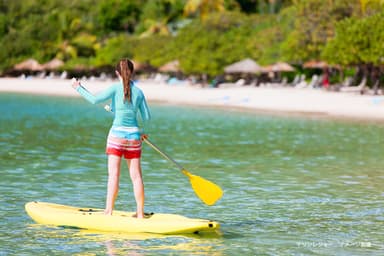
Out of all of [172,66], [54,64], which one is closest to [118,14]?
[54,64]

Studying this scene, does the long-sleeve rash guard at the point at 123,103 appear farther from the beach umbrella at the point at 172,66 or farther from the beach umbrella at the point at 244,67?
the beach umbrella at the point at 172,66

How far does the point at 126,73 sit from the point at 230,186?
18.9ft

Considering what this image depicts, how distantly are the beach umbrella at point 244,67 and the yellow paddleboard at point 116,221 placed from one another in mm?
49703

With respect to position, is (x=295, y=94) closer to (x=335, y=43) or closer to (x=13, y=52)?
(x=335, y=43)

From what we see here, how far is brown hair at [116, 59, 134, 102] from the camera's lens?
1101cm

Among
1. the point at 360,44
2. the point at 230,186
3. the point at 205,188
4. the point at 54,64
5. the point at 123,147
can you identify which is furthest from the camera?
the point at 54,64

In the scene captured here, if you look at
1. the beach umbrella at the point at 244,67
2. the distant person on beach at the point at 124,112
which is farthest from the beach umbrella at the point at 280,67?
the distant person on beach at the point at 124,112

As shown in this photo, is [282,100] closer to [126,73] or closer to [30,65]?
[126,73]

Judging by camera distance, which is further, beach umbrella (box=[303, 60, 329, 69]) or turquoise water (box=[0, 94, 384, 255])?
beach umbrella (box=[303, 60, 329, 69])

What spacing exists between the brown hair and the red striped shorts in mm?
530

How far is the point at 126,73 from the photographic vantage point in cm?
1101

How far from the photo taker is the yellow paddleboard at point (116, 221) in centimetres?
1123

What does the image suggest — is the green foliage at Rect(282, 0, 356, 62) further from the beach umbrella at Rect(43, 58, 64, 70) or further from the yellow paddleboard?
the yellow paddleboard

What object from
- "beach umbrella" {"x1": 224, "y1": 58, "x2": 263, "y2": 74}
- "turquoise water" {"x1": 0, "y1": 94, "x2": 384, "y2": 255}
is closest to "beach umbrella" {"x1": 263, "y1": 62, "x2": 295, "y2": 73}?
"beach umbrella" {"x1": 224, "y1": 58, "x2": 263, "y2": 74}
